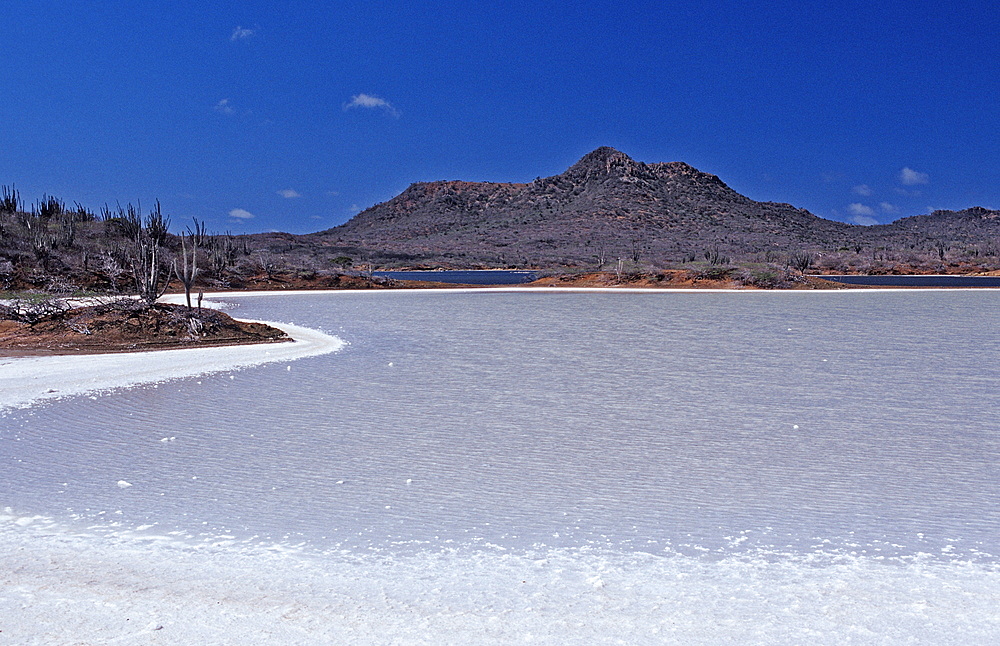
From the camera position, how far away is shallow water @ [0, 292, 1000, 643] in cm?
380

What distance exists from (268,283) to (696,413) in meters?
40.1

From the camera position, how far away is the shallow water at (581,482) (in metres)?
3.80

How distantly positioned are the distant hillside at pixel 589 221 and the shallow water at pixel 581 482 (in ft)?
234

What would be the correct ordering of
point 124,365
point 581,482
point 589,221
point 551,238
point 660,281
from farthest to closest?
point 589,221, point 551,238, point 660,281, point 124,365, point 581,482

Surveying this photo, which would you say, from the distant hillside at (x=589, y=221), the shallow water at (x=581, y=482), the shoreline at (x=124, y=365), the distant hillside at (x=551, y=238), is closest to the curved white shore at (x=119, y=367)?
the shoreline at (x=124, y=365)

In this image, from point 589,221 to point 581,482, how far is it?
106m

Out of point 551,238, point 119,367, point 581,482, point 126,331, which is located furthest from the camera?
point 551,238

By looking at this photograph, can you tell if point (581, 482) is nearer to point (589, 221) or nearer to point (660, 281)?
point (660, 281)

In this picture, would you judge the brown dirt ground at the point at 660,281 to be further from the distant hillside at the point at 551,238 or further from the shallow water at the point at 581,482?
the shallow water at the point at 581,482

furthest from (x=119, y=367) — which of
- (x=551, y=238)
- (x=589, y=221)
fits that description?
(x=589, y=221)

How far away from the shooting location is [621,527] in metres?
4.65

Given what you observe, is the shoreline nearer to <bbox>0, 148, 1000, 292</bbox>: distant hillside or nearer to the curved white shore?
the curved white shore

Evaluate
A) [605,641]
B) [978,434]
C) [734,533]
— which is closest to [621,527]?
[734,533]

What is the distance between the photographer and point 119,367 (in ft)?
37.4
